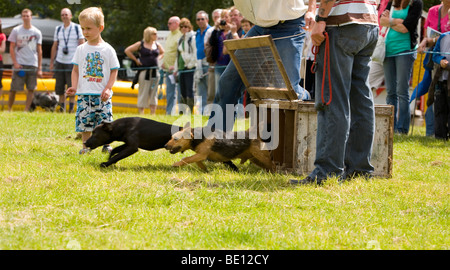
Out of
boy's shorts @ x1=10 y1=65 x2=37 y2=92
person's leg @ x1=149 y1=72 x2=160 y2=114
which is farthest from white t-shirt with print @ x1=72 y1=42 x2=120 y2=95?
boy's shorts @ x1=10 y1=65 x2=37 y2=92

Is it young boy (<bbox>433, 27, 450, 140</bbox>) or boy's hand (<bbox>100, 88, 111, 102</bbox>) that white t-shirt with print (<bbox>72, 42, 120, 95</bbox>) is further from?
young boy (<bbox>433, 27, 450, 140</bbox>)

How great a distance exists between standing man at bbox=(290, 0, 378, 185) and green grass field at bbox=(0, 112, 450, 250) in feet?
0.84

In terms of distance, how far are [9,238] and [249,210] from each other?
1551mm

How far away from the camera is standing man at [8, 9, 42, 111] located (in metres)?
13.7

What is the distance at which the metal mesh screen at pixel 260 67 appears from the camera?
561cm

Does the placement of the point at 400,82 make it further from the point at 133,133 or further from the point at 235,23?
the point at 133,133

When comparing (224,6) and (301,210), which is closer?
(301,210)

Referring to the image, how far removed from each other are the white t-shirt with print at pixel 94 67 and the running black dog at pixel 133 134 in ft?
3.45

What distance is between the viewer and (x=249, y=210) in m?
4.19

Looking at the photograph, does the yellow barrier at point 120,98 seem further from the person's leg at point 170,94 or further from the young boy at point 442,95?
the young boy at point 442,95

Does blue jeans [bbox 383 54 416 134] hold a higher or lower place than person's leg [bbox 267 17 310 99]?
lower
